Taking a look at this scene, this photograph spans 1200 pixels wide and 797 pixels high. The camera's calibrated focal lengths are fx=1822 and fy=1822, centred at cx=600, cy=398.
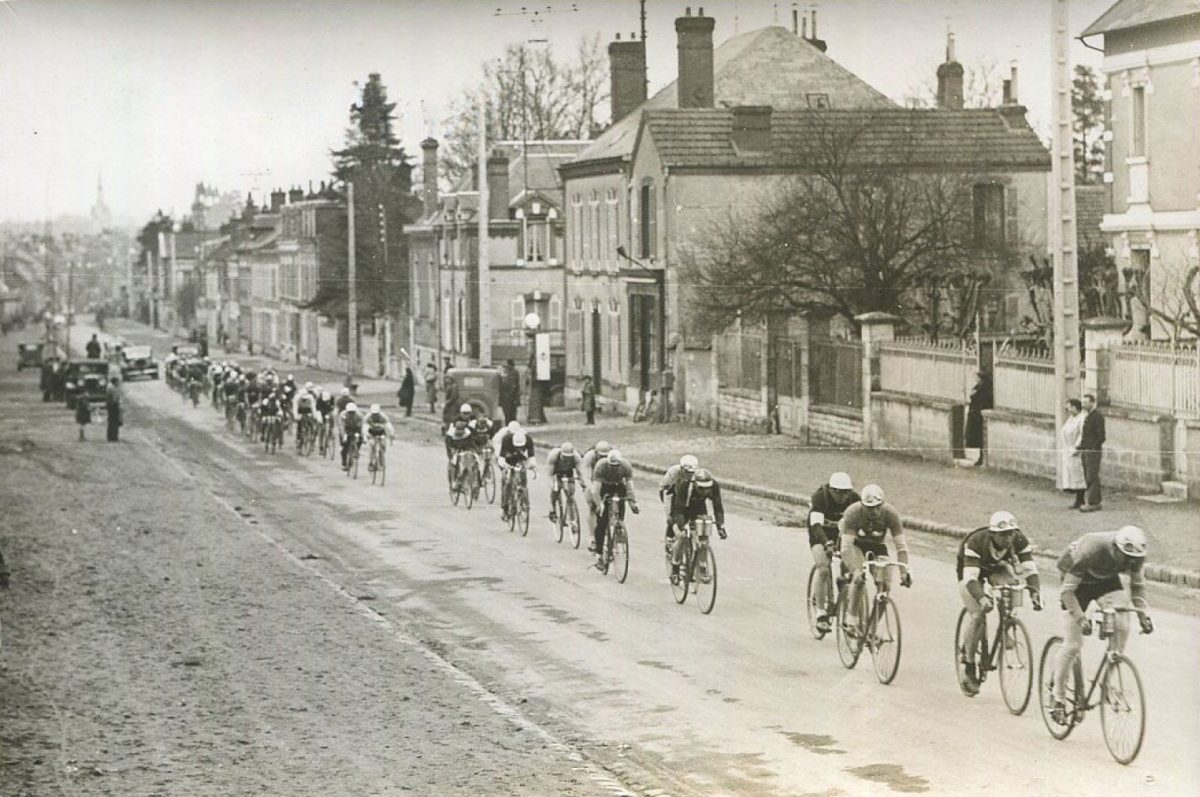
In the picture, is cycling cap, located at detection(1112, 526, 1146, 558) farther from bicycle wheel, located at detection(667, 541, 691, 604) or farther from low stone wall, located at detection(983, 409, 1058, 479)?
low stone wall, located at detection(983, 409, 1058, 479)

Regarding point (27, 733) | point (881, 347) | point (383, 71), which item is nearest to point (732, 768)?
point (27, 733)

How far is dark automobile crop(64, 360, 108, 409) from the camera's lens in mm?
46344

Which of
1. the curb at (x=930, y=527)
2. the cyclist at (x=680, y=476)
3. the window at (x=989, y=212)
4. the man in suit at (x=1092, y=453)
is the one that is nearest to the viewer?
the curb at (x=930, y=527)

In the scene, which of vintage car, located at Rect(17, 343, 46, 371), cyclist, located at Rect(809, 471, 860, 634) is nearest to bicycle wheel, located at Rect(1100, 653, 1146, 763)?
cyclist, located at Rect(809, 471, 860, 634)

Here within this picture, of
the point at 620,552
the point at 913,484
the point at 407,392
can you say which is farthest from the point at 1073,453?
the point at 407,392

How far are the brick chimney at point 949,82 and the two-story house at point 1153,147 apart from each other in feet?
5.11

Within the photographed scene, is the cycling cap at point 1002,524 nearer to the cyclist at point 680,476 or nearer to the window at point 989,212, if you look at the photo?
the cyclist at point 680,476

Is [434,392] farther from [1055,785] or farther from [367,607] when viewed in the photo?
[1055,785]

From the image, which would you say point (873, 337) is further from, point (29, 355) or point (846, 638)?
point (29, 355)

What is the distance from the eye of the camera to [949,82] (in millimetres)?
23656

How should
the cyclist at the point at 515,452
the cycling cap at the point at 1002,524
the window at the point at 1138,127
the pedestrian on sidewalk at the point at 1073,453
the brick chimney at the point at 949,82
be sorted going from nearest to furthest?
the cycling cap at the point at 1002,524, the brick chimney at the point at 949,82, the pedestrian on sidewalk at the point at 1073,453, the window at the point at 1138,127, the cyclist at the point at 515,452

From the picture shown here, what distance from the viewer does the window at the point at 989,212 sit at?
2841 centimetres

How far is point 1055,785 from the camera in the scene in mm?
11445

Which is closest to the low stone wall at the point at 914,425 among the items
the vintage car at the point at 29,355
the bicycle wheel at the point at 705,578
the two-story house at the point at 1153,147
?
the two-story house at the point at 1153,147
